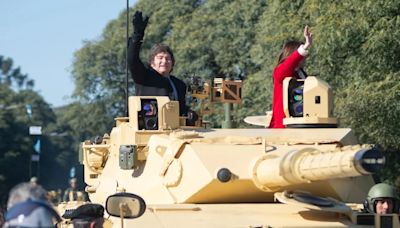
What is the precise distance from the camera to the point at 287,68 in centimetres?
1239

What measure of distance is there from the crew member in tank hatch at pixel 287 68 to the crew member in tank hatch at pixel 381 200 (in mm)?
1298

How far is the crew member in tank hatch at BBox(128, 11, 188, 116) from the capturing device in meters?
12.5

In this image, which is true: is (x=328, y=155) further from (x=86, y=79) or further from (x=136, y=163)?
(x=86, y=79)

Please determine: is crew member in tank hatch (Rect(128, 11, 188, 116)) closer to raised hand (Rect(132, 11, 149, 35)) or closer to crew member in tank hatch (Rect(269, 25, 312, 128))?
raised hand (Rect(132, 11, 149, 35))

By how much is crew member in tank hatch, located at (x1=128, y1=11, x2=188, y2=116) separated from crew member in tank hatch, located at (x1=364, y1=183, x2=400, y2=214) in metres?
2.69

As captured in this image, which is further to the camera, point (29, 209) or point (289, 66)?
point (289, 66)

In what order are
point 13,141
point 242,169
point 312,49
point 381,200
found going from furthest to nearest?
1. point 13,141
2. point 312,49
3. point 381,200
4. point 242,169

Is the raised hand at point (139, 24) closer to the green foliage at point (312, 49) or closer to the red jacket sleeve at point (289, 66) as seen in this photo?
the red jacket sleeve at point (289, 66)

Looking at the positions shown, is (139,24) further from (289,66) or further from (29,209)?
(29,209)

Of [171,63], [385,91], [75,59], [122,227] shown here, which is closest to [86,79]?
[75,59]

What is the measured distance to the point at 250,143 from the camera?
1119 cm

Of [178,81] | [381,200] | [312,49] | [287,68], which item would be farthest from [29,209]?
[312,49]

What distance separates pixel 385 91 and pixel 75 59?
42865 mm

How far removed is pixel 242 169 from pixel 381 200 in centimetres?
153
